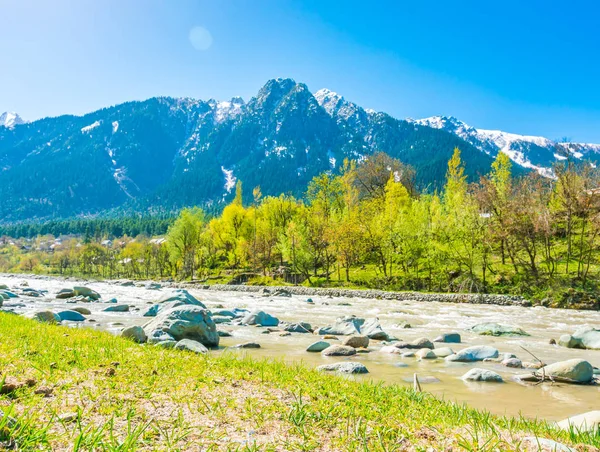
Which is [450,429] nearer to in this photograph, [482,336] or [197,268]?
[482,336]

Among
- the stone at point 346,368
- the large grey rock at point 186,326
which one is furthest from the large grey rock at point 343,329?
the stone at point 346,368

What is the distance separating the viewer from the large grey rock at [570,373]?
8.84 m

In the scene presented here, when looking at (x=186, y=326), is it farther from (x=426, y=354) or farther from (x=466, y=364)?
(x=466, y=364)

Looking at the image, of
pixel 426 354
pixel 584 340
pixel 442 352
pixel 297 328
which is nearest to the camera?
pixel 426 354

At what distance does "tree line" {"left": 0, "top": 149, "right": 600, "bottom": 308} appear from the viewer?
38.8 m

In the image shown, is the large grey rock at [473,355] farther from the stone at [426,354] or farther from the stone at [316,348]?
the stone at [316,348]

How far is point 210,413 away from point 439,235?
4375 centimetres

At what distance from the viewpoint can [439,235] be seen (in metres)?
44.6

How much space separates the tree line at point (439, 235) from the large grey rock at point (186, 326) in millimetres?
32636

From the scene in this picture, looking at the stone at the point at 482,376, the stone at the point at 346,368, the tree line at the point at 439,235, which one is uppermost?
the tree line at the point at 439,235

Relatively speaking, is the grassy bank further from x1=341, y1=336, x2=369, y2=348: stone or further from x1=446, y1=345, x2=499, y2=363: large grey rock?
x1=341, y1=336, x2=369, y2=348: stone

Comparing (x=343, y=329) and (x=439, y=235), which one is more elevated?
(x=439, y=235)

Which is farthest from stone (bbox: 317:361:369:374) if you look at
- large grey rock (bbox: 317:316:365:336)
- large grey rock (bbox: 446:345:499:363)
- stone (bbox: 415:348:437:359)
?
large grey rock (bbox: 317:316:365:336)

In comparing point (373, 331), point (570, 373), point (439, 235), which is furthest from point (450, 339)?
point (439, 235)
